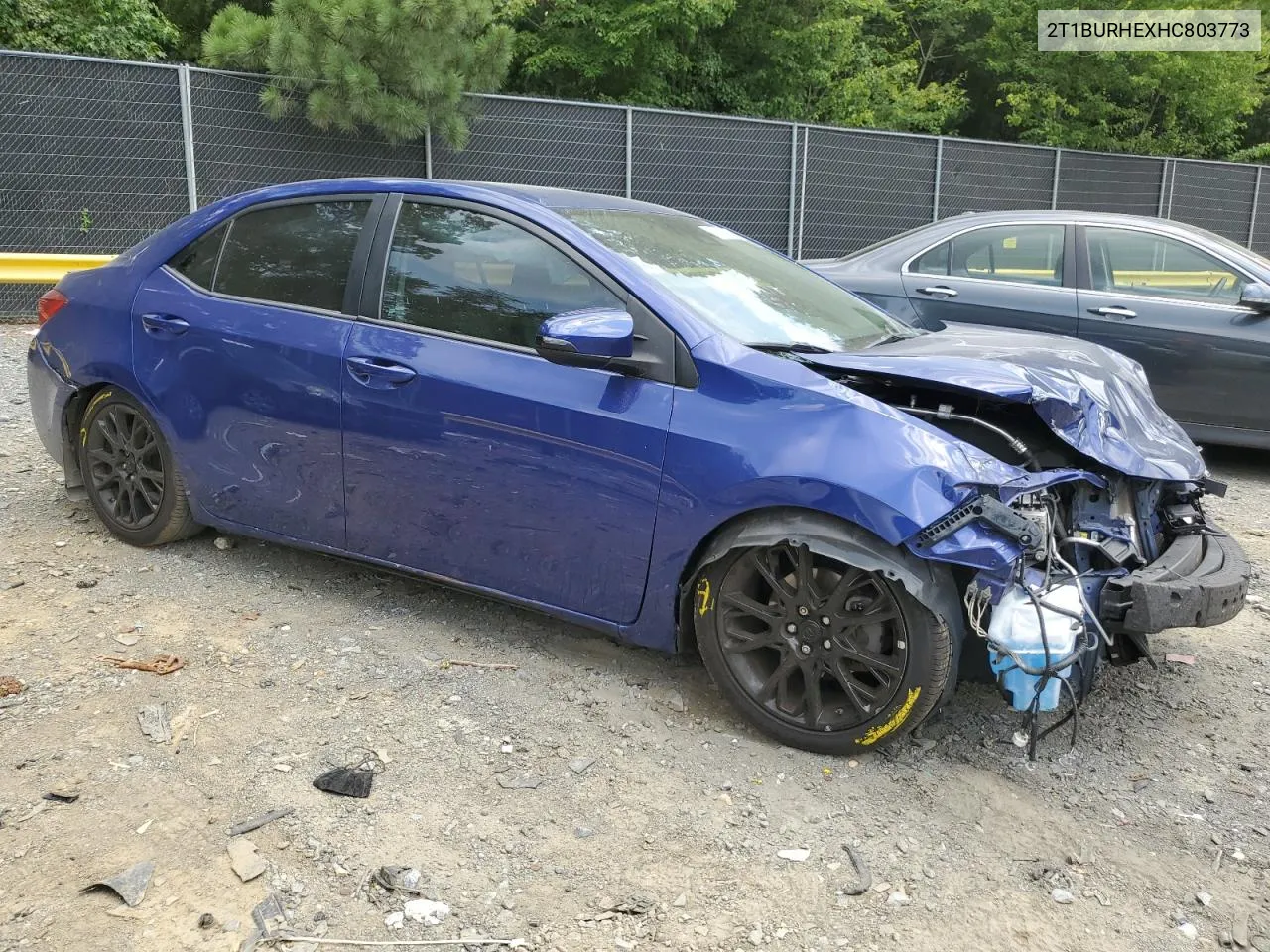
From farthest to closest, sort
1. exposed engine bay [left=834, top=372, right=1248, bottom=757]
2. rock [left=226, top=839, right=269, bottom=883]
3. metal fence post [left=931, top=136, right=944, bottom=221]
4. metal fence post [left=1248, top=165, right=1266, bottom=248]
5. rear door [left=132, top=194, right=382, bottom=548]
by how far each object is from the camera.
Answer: metal fence post [left=1248, top=165, right=1266, bottom=248] → metal fence post [left=931, top=136, right=944, bottom=221] → rear door [left=132, top=194, right=382, bottom=548] → exposed engine bay [left=834, top=372, right=1248, bottom=757] → rock [left=226, top=839, right=269, bottom=883]

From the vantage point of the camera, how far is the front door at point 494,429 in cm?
337

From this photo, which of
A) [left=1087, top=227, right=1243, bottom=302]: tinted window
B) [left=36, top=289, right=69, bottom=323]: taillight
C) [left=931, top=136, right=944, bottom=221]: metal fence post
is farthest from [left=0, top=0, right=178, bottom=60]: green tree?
[left=1087, top=227, right=1243, bottom=302]: tinted window

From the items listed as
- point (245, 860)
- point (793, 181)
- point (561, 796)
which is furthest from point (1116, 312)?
point (793, 181)

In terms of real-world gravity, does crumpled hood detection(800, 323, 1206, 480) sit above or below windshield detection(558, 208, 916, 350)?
below

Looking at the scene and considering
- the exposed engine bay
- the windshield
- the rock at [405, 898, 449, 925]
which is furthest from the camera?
the windshield

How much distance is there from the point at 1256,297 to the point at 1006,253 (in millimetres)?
1427

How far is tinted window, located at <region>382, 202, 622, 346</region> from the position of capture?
359cm

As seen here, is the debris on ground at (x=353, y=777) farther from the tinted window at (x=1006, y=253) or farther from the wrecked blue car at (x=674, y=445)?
the tinted window at (x=1006, y=253)

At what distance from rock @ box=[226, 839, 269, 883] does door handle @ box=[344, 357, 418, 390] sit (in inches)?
62.0

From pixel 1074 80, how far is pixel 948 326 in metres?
20.1

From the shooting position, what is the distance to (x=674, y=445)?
3.25 m

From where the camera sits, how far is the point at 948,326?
4602mm

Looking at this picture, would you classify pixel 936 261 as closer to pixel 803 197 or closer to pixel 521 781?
pixel 521 781

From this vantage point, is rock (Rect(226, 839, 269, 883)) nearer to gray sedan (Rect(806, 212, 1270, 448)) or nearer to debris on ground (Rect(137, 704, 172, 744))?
debris on ground (Rect(137, 704, 172, 744))
